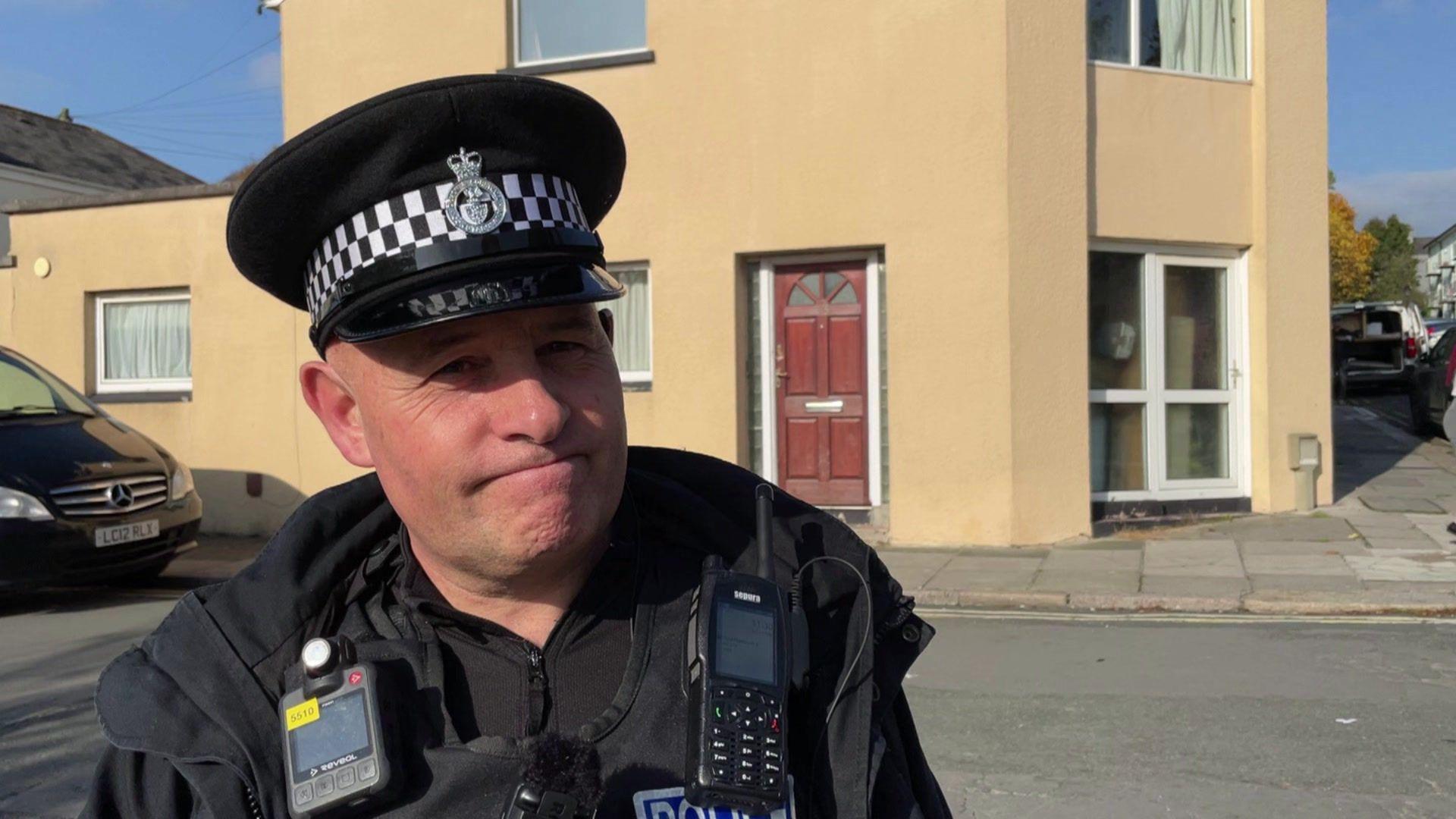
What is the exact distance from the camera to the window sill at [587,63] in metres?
11.0

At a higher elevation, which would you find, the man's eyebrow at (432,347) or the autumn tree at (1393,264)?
the autumn tree at (1393,264)

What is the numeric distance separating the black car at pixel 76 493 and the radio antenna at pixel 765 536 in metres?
7.86

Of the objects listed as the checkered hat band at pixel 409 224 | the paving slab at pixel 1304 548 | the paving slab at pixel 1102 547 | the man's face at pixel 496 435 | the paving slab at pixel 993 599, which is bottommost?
the paving slab at pixel 993 599

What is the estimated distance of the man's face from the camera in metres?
1.52

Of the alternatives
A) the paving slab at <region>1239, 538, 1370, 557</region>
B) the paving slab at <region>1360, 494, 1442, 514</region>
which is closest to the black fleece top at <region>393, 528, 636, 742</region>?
the paving slab at <region>1239, 538, 1370, 557</region>

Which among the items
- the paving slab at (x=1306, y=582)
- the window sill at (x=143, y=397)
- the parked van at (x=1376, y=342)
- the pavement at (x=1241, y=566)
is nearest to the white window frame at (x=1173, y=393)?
the pavement at (x=1241, y=566)

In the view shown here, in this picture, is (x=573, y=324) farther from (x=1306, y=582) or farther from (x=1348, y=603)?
(x=1306, y=582)

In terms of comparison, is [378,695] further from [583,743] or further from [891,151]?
[891,151]

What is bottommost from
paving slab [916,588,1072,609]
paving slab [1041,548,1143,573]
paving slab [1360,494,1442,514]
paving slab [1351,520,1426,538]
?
paving slab [916,588,1072,609]

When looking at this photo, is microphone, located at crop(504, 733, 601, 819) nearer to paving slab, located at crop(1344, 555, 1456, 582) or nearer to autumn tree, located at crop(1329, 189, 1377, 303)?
paving slab, located at crop(1344, 555, 1456, 582)

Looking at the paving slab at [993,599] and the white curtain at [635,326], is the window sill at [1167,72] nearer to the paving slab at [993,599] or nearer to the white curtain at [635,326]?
the white curtain at [635,326]

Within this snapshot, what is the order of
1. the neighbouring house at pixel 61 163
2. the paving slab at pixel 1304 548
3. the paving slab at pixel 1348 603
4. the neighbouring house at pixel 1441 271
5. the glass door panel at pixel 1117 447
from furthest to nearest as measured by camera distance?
the neighbouring house at pixel 1441 271
the neighbouring house at pixel 61 163
the glass door panel at pixel 1117 447
the paving slab at pixel 1304 548
the paving slab at pixel 1348 603

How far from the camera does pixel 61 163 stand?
2377 cm

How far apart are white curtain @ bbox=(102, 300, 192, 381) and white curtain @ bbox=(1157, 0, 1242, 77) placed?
9793 millimetres
